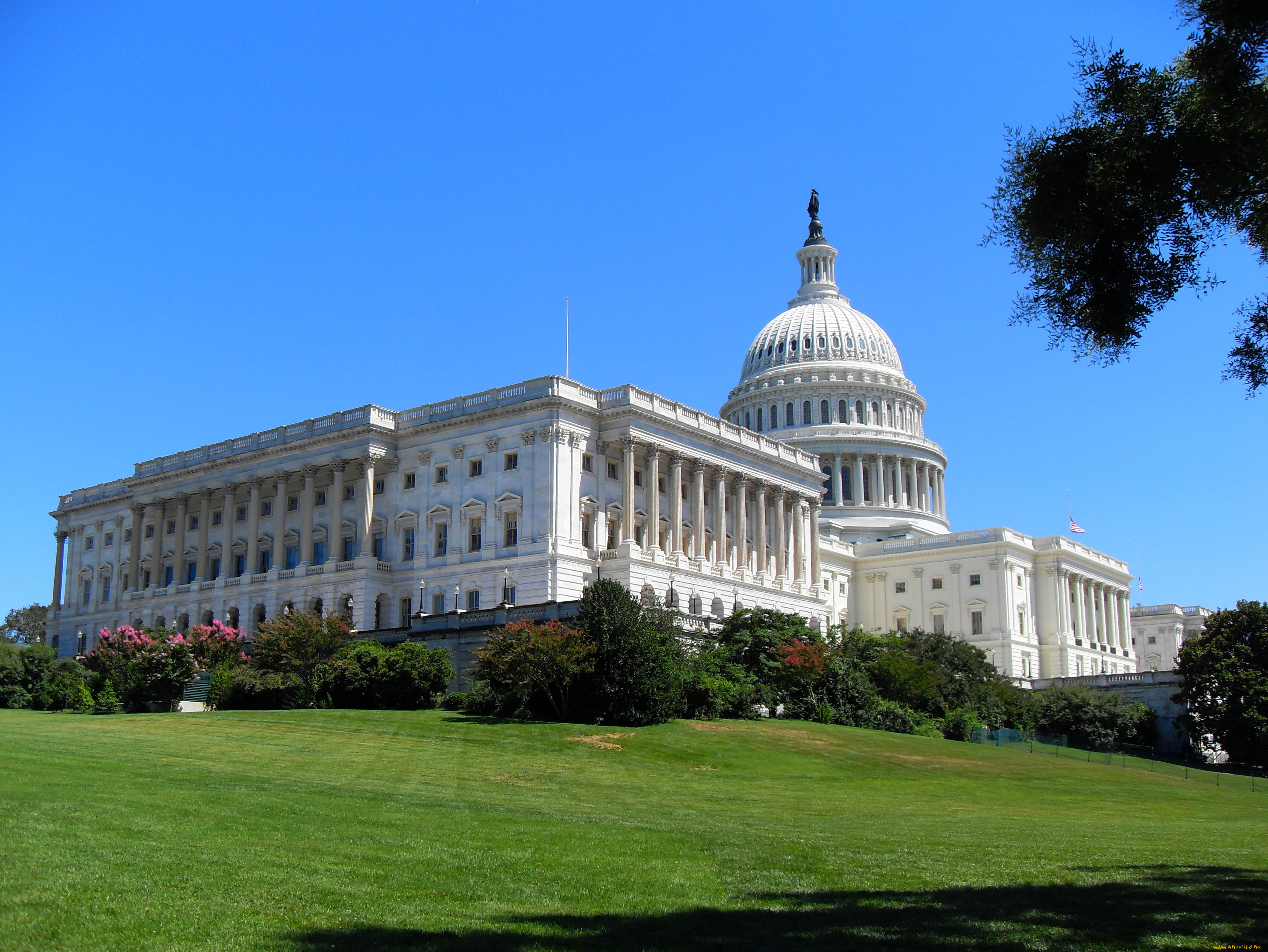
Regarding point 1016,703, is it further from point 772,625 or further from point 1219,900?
point 1219,900

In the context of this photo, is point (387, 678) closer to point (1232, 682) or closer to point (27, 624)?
point (1232, 682)

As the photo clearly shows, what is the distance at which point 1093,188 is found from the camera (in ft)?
68.8

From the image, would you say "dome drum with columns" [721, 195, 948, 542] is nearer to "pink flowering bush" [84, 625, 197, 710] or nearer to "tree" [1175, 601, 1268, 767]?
"tree" [1175, 601, 1268, 767]

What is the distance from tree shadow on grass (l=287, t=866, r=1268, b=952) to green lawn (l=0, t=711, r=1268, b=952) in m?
0.05

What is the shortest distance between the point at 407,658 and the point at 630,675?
13245mm

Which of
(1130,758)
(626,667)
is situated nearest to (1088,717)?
(1130,758)

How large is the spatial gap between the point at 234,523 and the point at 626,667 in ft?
181

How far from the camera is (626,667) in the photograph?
5922 centimetres

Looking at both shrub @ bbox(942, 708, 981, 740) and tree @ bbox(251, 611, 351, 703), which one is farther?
shrub @ bbox(942, 708, 981, 740)

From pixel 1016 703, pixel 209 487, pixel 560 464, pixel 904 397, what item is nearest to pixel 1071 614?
pixel 904 397

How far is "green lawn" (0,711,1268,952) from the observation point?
52.4 feet

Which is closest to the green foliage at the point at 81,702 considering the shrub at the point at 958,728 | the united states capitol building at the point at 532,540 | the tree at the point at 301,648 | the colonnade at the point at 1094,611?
the tree at the point at 301,648

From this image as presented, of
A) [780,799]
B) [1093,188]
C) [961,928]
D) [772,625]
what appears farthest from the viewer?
[772,625]

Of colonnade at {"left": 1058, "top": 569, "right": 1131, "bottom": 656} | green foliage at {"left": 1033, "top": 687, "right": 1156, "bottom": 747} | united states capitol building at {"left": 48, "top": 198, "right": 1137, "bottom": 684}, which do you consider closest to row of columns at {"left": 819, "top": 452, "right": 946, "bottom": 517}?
united states capitol building at {"left": 48, "top": 198, "right": 1137, "bottom": 684}
